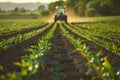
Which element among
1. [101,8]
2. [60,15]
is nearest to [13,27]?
[60,15]

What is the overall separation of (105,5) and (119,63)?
63.4 metres

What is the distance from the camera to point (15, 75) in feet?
16.8

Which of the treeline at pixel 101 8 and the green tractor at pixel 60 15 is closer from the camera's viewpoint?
the green tractor at pixel 60 15

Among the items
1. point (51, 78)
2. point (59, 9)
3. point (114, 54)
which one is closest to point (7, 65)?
point (51, 78)

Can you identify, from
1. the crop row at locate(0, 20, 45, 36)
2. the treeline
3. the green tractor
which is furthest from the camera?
the treeline

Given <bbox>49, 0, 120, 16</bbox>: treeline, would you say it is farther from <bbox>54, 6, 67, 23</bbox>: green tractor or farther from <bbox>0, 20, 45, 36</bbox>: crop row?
<bbox>0, 20, 45, 36</bbox>: crop row

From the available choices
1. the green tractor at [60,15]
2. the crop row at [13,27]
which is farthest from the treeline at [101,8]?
the crop row at [13,27]

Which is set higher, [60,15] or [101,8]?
[60,15]

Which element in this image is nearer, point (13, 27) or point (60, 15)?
point (13, 27)

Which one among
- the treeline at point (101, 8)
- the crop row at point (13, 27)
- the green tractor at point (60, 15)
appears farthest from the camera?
the treeline at point (101, 8)

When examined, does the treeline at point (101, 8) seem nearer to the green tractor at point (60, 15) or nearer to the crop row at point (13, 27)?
the green tractor at point (60, 15)

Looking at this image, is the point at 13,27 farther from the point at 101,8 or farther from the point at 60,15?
the point at 101,8

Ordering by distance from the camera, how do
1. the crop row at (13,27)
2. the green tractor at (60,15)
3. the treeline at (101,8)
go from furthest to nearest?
the treeline at (101,8), the green tractor at (60,15), the crop row at (13,27)

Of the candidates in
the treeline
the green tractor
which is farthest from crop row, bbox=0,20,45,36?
the treeline
